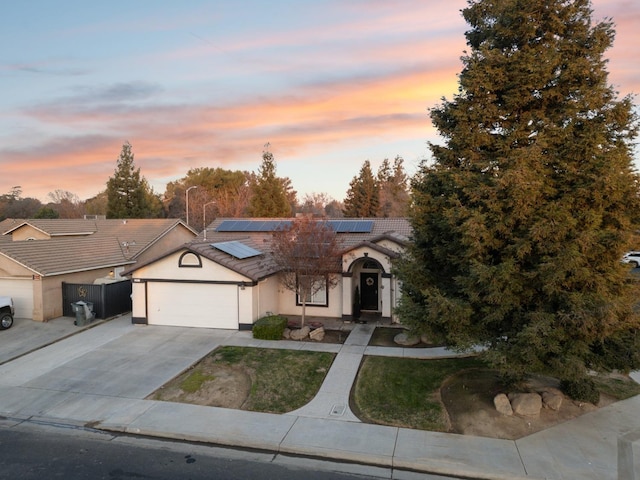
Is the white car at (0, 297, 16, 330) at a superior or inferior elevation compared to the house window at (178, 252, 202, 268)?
inferior

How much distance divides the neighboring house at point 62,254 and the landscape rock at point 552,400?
19.2m

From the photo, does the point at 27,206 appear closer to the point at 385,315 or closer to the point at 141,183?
the point at 141,183

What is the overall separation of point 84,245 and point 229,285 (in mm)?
10946

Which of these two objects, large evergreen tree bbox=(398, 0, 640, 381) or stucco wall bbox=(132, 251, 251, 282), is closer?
large evergreen tree bbox=(398, 0, 640, 381)

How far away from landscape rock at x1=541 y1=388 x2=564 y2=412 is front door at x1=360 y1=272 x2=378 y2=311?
10.4m

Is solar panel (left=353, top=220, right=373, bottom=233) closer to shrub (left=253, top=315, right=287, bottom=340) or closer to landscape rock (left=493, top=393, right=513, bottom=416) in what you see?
shrub (left=253, top=315, right=287, bottom=340)

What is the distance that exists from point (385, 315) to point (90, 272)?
14773mm

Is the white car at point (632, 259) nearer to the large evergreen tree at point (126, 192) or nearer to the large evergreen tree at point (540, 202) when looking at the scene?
the large evergreen tree at point (540, 202)

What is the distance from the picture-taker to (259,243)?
23.8m

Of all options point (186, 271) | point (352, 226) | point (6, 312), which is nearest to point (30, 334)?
point (6, 312)

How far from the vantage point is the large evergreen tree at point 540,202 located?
351 inches

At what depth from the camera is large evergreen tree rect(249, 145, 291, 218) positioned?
1737 inches

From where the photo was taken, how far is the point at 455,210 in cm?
992

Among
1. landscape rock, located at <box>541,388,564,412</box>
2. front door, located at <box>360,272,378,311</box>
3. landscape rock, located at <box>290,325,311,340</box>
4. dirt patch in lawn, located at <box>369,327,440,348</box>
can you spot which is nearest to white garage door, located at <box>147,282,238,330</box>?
landscape rock, located at <box>290,325,311,340</box>
